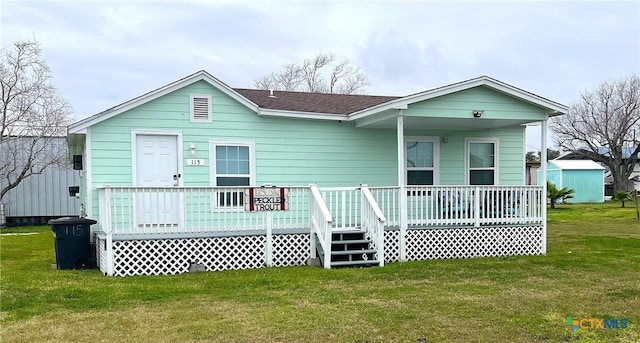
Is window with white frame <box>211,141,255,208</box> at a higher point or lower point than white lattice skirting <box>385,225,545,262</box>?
higher

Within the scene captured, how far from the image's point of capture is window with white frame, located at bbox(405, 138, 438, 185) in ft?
39.4

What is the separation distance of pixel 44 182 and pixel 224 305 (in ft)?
59.5

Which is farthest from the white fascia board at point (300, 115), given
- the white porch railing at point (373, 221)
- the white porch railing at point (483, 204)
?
the white porch railing at point (373, 221)

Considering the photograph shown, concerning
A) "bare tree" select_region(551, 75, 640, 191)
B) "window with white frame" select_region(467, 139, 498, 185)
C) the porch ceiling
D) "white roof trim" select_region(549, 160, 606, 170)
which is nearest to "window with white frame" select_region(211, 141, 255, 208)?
the porch ceiling

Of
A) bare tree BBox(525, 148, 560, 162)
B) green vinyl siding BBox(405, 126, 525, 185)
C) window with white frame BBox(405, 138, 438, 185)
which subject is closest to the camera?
window with white frame BBox(405, 138, 438, 185)

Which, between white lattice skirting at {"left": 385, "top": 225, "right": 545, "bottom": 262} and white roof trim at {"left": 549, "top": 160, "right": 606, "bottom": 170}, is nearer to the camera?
white lattice skirting at {"left": 385, "top": 225, "right": 545, "bottom": 262}

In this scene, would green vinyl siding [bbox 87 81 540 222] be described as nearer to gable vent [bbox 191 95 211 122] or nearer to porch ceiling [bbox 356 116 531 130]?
gable vent [bbox 191 95 211 122]

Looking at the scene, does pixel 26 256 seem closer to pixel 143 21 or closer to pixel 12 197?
pixel 143 21

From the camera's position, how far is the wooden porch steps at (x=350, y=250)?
936 cm

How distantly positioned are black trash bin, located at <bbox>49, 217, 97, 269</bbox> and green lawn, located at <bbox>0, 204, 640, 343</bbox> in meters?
0.34

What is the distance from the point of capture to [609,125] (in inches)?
1566

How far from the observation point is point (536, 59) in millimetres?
19359

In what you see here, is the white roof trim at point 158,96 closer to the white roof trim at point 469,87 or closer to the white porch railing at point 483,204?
the white roof trim at point 469,87

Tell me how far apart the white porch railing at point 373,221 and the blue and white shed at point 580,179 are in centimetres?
2844
